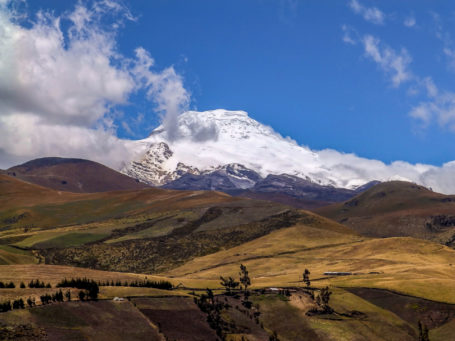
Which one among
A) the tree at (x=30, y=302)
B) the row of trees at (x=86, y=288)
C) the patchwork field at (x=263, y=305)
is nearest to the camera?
the tree at (x=30, y=302)

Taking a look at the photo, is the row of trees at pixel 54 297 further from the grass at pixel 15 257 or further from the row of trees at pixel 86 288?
the grass at pixel 15 257

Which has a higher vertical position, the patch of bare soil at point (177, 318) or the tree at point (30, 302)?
the tree at point (30, 302)

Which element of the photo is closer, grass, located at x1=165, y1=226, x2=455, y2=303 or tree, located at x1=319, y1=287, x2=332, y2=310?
tree, located at x1=319, y1=287, x2=332, y2=310

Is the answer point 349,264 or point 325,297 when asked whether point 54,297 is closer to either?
point 325,297

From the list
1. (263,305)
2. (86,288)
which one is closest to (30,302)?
(86,288)

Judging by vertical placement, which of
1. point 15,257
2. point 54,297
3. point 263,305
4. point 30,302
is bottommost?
point 263,305

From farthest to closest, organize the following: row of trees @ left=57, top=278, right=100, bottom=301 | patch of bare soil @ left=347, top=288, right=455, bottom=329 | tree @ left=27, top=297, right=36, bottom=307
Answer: patch of bare soil @ left=347, top=288, right=455, bottom=329 < row of trees @ left=57, top=278, right=100, bottom=301 < tree @ left=27, top=297, right=36, bottom=307

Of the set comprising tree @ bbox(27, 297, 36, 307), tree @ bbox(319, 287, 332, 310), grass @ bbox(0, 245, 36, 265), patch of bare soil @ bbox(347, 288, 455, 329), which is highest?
grass @ bbox(0, 245, 36, 265)

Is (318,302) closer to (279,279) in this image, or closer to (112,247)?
(279,279)

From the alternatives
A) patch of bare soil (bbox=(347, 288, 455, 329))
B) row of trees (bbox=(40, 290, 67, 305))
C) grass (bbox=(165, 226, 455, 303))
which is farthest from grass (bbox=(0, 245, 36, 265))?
patch of bare soil (bbox=(347, 288, 455, 329))

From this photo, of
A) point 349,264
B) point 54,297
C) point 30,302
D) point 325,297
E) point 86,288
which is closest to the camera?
point 30,302

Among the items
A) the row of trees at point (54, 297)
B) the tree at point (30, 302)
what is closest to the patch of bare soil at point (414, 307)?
the row of trees at point (54, 297)

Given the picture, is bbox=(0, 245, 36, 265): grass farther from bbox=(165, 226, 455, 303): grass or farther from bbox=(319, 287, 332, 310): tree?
bbox=(319, 287, 332, 310): tree

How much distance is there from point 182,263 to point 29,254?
50.8m
